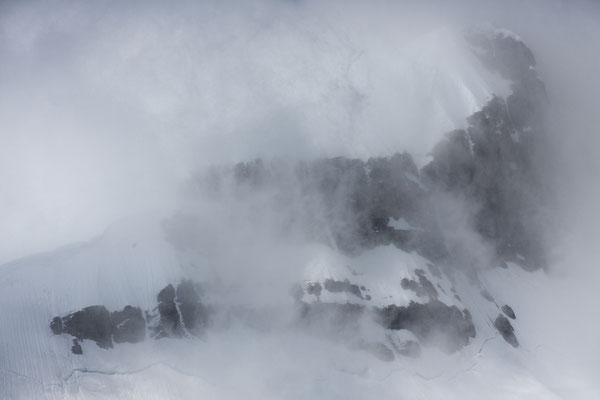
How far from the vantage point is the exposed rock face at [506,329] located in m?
136

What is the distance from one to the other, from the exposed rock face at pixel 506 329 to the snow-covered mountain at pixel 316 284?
0.42m

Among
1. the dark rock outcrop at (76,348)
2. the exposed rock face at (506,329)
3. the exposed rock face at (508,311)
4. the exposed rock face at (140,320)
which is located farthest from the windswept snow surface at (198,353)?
the exposed rock face at (508,311)

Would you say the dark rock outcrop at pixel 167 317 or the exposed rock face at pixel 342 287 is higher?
the dark rock outcrop at pixel 167 317

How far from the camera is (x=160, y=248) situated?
424ft

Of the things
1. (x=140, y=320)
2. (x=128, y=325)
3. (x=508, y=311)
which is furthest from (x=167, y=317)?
(x=508, y=311)

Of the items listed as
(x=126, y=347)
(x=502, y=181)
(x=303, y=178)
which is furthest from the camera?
(x=502, y=181)

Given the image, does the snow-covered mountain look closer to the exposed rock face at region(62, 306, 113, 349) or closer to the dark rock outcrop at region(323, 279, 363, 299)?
the exposed rock face at region(62, 306, 113, 349)

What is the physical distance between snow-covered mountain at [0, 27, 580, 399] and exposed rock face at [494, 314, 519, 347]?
418 millimetres

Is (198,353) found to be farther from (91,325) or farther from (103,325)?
(91,325)

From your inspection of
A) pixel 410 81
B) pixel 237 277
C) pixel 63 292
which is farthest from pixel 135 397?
pixel 410 81

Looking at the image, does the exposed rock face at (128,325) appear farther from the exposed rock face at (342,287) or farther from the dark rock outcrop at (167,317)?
the exposed rock face at (342,287)

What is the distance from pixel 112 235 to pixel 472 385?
8492 cm

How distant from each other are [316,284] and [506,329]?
46246 mm

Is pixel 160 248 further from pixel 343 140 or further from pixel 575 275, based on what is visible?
pixel 575 275
